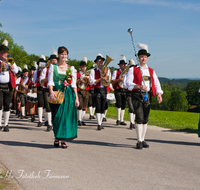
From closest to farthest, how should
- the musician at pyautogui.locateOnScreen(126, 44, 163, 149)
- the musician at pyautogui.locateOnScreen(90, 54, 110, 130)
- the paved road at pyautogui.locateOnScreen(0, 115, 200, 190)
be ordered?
1. the paved road at pyautogui.locateOnScreen(0, 115, 200, 190)
2. the musician at pyautogui.locateOnScreen(126, 44, 163, 149)
3. the musician at pyautogui.locateOnScreen(90, 54, 110, 130)

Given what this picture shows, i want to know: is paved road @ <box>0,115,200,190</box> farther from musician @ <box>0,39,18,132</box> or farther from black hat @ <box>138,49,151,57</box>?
black hat @ <box>138,49,151,57</box>

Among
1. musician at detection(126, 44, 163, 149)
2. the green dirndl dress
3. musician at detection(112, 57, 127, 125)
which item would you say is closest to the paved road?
the green dirndl dress

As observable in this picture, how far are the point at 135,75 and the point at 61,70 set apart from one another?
5.78 ft

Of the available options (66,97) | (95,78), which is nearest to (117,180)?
Result: (66,97)

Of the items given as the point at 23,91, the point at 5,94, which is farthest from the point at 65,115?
the point at 23,91

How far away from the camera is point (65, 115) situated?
7035 mm

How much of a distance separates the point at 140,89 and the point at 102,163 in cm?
226

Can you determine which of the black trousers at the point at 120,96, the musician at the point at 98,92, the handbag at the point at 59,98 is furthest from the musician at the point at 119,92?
the handbag at the point at 59,98

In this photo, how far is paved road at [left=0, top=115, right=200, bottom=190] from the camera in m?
4.48

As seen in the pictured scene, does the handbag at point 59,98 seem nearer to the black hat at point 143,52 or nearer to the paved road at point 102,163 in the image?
the paved road at point 102,163

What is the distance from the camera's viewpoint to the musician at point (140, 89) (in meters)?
7.24

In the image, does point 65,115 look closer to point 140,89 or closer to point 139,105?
point 139,105

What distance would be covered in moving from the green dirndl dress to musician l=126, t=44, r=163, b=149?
1417 millimetres

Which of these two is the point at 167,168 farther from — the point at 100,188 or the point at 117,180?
the point at 100,188
